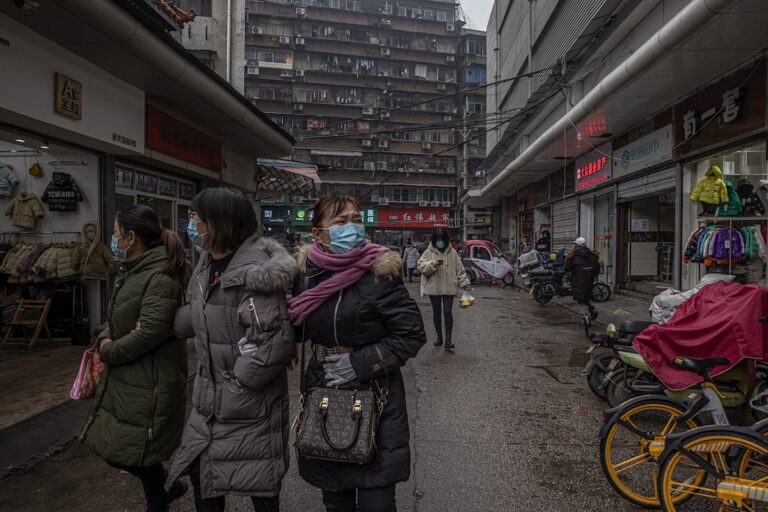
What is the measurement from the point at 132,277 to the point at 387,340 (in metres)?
1.41

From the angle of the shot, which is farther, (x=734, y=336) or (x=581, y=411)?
(x=581, y=411)

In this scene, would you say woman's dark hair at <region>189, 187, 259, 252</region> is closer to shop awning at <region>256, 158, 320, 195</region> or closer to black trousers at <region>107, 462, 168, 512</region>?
black trousers at <region>107, 462, 168, 512</region>

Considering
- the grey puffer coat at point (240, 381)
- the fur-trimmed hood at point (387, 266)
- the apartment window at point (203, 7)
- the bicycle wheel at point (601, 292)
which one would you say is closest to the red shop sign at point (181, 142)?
the apartment window at point (203, 7)

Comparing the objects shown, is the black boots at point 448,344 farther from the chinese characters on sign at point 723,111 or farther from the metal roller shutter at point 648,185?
the metal roller shutter at point 648,185

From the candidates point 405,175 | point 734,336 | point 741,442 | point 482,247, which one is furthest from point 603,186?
point 405,175

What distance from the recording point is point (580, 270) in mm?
10094

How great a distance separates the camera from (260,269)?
207cm

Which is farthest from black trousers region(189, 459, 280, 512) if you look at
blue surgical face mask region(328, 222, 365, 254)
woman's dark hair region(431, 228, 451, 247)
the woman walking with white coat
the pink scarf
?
woman's dark hair region(431, 228, 451, 247)

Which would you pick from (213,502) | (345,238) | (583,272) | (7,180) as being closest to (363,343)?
(345,238)

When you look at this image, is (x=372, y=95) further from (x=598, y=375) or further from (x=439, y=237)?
(x=598, y=375)

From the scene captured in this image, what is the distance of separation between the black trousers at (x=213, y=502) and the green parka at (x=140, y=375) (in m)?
0.35

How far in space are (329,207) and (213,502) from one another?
1.43 metres

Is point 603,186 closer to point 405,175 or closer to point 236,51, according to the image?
point 236,51

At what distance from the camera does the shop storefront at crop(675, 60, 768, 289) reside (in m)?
6.01
